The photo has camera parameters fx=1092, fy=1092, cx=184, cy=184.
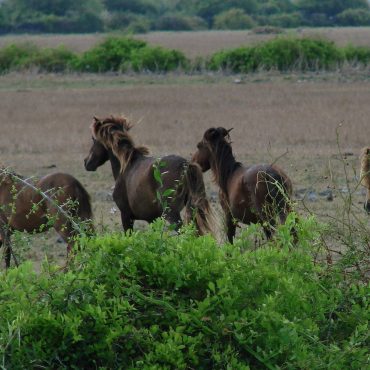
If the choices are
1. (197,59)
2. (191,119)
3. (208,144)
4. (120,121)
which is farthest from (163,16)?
(208,144)

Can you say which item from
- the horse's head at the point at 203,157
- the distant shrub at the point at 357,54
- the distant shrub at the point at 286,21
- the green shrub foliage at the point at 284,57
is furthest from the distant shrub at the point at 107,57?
the distant shrub at the point at 286,21

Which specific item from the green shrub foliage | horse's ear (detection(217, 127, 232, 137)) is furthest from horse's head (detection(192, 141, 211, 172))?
the green shrub foliage

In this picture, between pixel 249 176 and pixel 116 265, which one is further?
pixel 249 176

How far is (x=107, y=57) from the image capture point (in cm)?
3772

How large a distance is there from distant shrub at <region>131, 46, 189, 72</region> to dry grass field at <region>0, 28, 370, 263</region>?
239cm

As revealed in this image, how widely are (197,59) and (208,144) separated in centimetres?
2676

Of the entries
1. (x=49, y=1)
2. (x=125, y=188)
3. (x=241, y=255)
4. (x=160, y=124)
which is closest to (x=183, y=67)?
(x=160, y=124)

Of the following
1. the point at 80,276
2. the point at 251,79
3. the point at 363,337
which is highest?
the point at 80,276

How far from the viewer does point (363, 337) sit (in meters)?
3.94

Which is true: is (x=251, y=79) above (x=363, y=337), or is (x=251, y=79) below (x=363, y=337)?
below

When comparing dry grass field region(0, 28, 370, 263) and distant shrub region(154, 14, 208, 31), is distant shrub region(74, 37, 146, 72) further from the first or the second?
distant shrub region(154, 14, 208, 31)

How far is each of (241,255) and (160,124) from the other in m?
18.8

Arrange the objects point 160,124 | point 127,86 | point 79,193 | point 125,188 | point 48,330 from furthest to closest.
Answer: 1. point 127,86
2. point 160,124
3. point 125,188
4. point 79,193
5. point 48,330

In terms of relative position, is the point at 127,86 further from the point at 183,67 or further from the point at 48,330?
the point at 48,330
